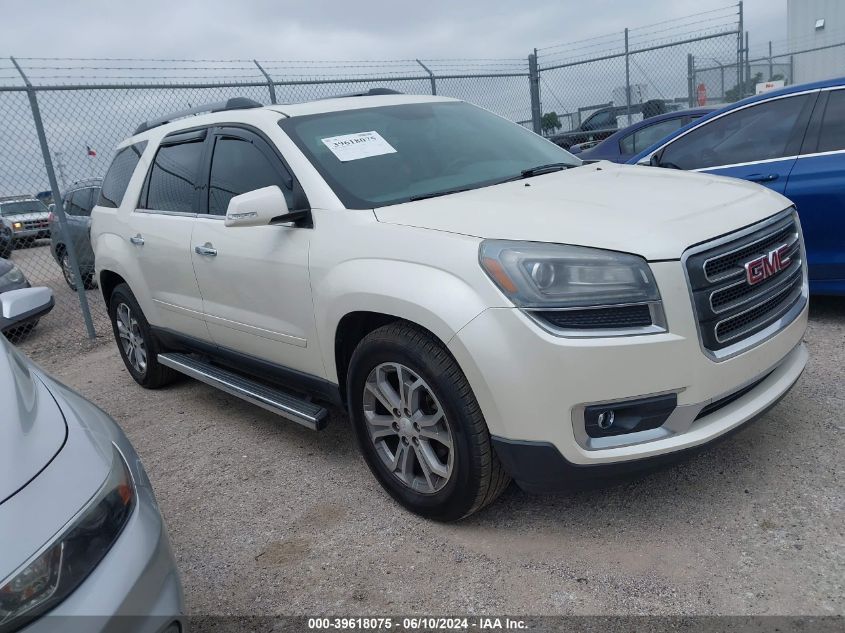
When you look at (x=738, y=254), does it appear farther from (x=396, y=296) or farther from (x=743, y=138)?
(x=743, y=138)

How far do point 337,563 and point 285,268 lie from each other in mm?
1316

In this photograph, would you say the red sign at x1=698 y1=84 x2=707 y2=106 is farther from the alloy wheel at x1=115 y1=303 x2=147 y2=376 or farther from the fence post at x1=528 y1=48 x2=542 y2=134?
the alloy wheel at x1=115 y1=303 x2=147 y2=376

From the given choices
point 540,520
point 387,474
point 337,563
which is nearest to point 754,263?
point 540,520

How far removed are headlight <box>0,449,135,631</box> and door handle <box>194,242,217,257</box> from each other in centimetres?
203

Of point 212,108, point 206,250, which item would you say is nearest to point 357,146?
point 206,250

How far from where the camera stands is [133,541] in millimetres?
1757

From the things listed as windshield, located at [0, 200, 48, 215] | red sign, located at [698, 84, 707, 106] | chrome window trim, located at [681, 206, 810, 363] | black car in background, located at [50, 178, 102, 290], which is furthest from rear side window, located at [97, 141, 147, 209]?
windshield, located at [0, 200, 48, 215]

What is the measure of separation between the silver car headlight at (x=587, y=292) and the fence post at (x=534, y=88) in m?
8.82

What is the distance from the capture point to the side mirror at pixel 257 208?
2990mm

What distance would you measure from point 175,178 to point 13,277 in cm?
480

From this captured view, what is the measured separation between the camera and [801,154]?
4.59 metres

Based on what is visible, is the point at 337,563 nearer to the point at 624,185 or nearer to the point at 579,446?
the point at 579,446

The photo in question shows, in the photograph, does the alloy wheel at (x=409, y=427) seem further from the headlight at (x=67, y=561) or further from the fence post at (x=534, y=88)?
the fence post at (x=534, y=88)

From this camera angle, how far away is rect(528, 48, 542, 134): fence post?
10492 millimetres
